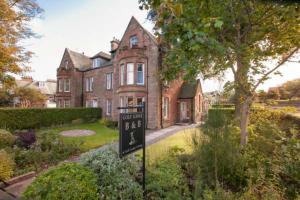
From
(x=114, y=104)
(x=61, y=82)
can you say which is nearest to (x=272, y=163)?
(x=114, y=104)

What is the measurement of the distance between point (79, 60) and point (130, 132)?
93.9 feet

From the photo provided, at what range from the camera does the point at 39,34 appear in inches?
516

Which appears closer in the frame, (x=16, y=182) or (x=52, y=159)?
(x=16, y=182)

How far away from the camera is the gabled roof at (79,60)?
2798 cm

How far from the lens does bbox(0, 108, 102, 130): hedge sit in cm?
1553

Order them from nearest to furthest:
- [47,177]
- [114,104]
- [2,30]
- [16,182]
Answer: [47,177] < [16,182] < [2,30] < [114,104]

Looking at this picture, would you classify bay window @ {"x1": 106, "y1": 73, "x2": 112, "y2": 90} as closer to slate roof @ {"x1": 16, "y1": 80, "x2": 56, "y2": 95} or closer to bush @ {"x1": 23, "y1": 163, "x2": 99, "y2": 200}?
bush @ {"x1": 23, "y1": 163, "x2": 99, "y2": 200}

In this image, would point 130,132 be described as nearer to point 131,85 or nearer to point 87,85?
point 131,85

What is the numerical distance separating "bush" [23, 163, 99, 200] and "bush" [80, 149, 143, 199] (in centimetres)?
26

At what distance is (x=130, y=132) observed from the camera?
3.97m

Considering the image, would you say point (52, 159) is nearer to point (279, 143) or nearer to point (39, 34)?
point (279, 143)

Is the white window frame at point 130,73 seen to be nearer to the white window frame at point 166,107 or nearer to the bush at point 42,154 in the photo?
the white window frame at point 166,107

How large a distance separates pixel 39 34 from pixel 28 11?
161cm

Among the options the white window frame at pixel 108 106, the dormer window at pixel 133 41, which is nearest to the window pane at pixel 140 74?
the dormer window at pixel 133 41
